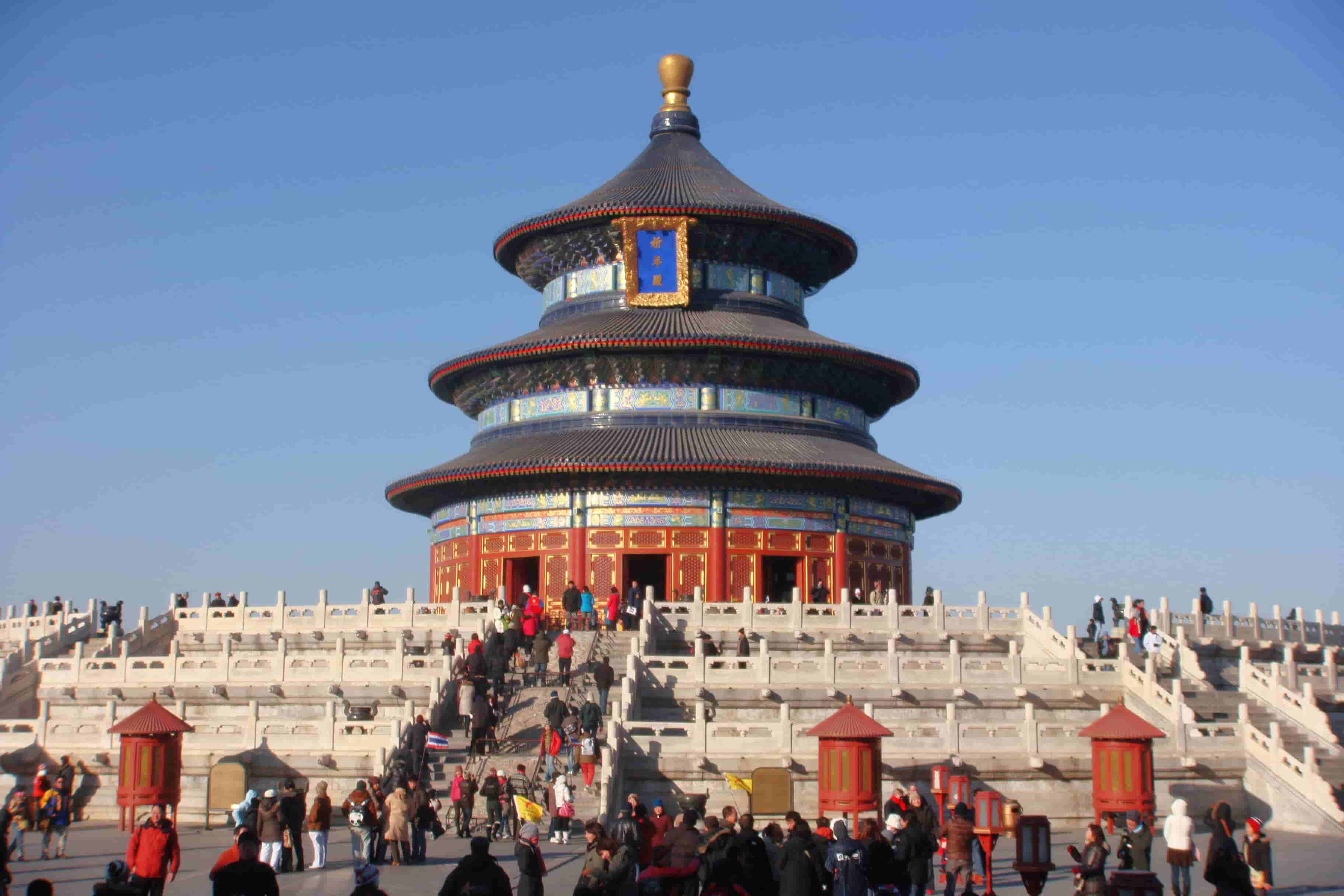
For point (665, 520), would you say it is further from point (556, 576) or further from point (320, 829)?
point (320, 829)

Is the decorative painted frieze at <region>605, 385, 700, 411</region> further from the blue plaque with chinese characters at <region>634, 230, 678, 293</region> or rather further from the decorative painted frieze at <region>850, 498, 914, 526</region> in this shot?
the decorative painted frieze at <region>850, 498, 914, 526</region>

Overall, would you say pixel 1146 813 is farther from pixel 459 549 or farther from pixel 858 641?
pixel 459 549

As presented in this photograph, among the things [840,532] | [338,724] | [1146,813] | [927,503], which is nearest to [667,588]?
[840,532]

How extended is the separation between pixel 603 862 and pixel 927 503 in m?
35.6

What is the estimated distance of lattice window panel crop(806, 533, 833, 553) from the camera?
1818 inches

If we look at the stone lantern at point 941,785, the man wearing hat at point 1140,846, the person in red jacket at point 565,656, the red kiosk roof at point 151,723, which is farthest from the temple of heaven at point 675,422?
the man wearing hat at point 1140,846

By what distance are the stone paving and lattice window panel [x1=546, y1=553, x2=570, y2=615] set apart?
18691mm

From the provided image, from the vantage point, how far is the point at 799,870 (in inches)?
613

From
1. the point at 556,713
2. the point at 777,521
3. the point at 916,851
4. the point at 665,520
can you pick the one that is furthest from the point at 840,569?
the point at 916,851

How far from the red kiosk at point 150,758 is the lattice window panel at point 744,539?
21858 mm

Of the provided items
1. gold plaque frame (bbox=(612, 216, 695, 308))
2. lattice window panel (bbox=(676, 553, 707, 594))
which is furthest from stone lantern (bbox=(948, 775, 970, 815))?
gold plaque frame (bbox=(612, 216, 695, 308))

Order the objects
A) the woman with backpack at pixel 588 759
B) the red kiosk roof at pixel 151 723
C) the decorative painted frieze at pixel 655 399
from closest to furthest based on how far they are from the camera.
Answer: the red kiosk roof at pixel 151 723 < the woman with backpack at pixel 588 759 < the decorative painted frieze at pixel 655 399

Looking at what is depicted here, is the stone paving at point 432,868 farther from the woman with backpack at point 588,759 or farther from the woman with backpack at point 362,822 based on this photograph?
the woman with backpack at point 588,759

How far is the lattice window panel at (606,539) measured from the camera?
45.6m
